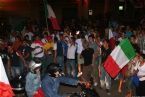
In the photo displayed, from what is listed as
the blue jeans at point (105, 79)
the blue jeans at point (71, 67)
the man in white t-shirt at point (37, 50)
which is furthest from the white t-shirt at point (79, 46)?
the blue jeans at point (105, 79)

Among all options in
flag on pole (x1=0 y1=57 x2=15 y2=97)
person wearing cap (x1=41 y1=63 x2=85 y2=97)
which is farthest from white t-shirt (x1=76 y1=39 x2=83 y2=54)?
flag on pole (x1=0 y1=57 x2=15 y2=97)

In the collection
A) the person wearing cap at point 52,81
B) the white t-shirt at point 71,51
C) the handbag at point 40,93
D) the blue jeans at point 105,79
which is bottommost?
the blue jeans at point 105,79

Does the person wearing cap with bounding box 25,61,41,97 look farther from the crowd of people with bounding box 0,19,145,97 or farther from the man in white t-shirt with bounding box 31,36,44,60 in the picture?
the man in white t-shirt with bounding box 31,36,44,60

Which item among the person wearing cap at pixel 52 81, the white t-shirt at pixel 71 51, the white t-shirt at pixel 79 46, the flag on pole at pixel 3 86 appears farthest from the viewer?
the white t-shirt at pixel 79 46

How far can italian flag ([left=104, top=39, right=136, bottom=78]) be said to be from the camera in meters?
10.4

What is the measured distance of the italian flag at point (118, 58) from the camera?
10.4 meters

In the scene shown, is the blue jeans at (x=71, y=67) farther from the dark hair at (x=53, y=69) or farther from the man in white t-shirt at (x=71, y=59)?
the dark hair at (x=53, y=69)

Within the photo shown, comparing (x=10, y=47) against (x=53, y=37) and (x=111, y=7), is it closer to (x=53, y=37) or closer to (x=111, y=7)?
(x=53, y=37)

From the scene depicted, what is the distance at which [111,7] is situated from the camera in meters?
41.7

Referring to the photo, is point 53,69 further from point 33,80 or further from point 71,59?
point 71,59

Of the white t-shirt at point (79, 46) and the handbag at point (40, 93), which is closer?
the handbag at point (40, 93)

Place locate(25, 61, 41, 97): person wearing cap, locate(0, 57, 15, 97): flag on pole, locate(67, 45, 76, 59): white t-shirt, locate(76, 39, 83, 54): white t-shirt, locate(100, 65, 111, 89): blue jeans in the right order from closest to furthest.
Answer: locate(0, 57, 15, 97): flag on pole < locate(25, 61, 41, 97): person wearing cap < locate(100, 65, 111, 89): blue jeans < locate(67, 45, 76, 59): white t-shirt < locate(76, 39, 83, 54): white t-shirt

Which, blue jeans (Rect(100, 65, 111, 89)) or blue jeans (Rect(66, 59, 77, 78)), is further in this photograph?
blue jeans (Rect(66, 59, 77, 78))

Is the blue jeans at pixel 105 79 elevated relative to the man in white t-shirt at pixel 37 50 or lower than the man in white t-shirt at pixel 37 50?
lower
